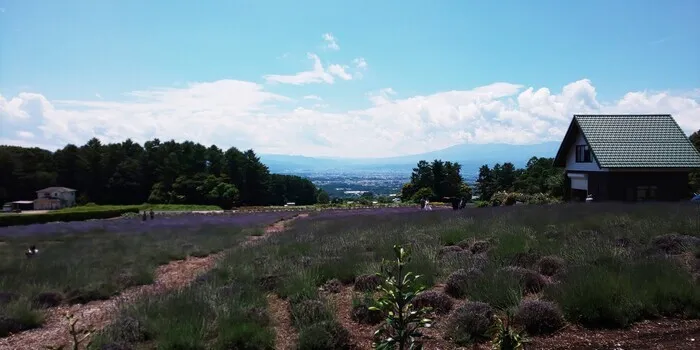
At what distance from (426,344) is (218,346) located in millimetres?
2595

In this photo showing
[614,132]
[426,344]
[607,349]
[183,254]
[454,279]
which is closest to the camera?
[607,349]

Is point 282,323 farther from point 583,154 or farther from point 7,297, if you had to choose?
point 583,154

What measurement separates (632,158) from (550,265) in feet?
74.8

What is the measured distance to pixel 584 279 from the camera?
688cm

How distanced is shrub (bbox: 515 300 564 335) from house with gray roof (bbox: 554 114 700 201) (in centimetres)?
2376

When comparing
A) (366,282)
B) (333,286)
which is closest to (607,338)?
(366,282)

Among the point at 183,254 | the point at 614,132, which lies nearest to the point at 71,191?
the point at 183,254

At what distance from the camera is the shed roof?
27.4 meters

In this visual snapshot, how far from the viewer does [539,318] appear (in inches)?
249

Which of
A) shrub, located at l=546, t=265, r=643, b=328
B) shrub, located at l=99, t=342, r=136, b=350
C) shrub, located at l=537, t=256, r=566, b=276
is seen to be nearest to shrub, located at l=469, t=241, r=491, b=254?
shrub, located at l=537, t=256, r=566, b=276

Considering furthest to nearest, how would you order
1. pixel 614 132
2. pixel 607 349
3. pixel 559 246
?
1. pixel 614 132
2. pixel 559 246
3. pixel 607 349

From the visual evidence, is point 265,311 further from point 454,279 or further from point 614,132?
point 614,132

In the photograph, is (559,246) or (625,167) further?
(625,167)

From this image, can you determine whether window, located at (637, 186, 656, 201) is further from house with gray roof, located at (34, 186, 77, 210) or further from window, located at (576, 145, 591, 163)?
house with gray roof, located at (34, 186, 77, 210)
